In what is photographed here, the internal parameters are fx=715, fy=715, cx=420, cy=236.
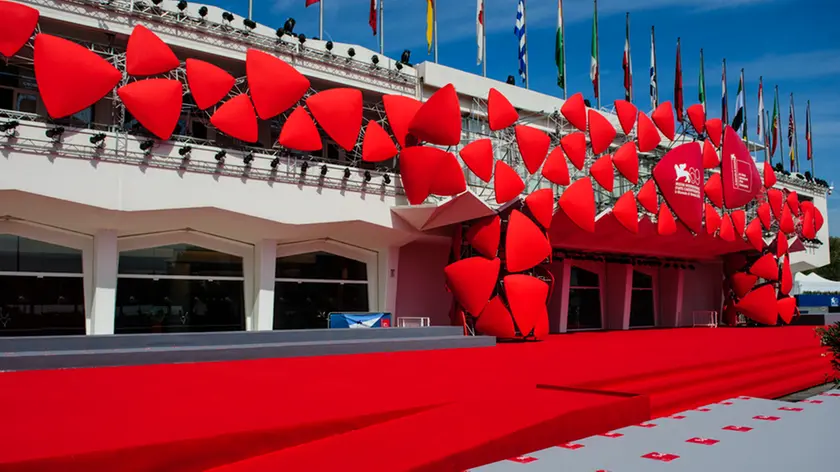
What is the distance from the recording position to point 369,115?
24.5 meters

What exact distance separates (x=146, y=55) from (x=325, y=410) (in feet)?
40.1

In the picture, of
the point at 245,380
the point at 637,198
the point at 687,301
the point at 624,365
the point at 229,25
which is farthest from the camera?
the point at 687,301

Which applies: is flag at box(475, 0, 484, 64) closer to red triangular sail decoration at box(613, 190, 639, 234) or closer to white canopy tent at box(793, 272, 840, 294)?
red triangular sail decoration at box(613, 190, 639, 234)

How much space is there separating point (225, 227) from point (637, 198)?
1479 cm

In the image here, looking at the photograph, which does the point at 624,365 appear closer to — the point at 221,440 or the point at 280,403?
the point at 280,403

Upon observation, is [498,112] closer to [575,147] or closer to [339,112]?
[575,147]

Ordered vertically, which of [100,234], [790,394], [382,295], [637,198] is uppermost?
[637,198]

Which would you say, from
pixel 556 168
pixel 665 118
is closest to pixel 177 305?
pixel 556 168

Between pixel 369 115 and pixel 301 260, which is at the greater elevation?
pixel 369 115

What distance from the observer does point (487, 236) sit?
21.8 meters

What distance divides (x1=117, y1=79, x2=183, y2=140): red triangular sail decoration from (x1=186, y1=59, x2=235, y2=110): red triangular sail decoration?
1.81 feet

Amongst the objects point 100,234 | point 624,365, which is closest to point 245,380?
point 624,365

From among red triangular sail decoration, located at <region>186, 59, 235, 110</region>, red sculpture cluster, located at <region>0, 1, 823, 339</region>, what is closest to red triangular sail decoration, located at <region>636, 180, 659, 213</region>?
red sculpture cluster, located at <region>0, 1, 823, 339</region>

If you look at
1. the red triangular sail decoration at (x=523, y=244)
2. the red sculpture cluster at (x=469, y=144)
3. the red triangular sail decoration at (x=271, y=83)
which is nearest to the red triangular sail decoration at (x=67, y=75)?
the red sculpture cluster at (x=469, y=144)
